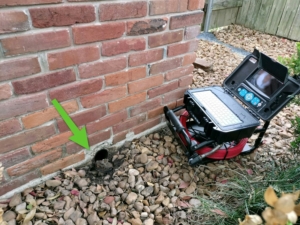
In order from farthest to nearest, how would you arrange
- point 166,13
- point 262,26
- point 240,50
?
point 262,26 < point 240,50 < point 166,13

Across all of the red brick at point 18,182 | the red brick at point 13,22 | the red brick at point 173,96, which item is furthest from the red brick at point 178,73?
the red brick at point 18,182

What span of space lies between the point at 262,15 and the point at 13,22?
437 centimetres

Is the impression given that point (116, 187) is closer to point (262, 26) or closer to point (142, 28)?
point (142, 28)

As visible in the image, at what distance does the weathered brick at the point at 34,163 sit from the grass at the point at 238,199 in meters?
0.88

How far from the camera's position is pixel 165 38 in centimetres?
144

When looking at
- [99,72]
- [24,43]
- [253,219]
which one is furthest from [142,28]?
[253,219]

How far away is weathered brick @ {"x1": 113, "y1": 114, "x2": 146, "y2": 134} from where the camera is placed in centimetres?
159

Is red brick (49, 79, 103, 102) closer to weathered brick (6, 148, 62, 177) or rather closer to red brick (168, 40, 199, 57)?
weathered brick (6, 148, 62, 177)

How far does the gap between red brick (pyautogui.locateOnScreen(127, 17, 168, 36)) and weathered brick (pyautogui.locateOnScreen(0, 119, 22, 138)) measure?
0.73m

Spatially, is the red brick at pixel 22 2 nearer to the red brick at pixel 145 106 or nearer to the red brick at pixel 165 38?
the red brick at pixel 165 38

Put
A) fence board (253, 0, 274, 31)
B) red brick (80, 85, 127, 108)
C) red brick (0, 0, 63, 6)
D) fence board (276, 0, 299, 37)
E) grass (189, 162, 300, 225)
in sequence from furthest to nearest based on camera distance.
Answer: fence board (253, 0, 274, 31), fence board (276, 0, 299, 37), red brick (80, 85, 127, 108), grass (189, 162, 300, 225), red brick (0, 0, 63, 6)

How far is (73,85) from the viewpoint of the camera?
1.22m

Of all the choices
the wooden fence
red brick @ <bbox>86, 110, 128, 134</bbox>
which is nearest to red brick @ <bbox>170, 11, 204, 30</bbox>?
red brick @ <bbox>86, 110, 128, 134</bbox>

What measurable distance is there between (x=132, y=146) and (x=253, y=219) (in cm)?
125
